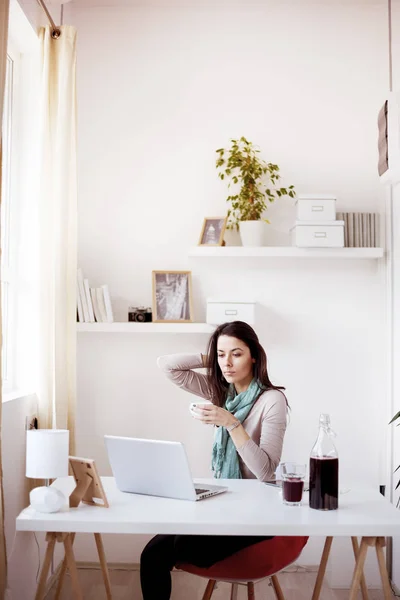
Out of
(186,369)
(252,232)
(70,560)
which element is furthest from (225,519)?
(252,232)

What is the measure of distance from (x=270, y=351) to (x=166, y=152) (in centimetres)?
123

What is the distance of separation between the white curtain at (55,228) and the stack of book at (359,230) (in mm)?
1464

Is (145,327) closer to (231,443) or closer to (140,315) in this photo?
(140,315)

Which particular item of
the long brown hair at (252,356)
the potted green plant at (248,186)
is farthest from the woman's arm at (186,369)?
the potted green plant at (248,186)

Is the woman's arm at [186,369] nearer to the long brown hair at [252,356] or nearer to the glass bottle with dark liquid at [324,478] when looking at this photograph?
the long brown hair at [252,356]

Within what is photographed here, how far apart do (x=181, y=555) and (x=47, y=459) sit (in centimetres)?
59

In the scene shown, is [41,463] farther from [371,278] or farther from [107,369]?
[371,278]

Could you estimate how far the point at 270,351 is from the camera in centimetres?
379

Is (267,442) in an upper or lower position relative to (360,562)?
upper

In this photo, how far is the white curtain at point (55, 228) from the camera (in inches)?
120

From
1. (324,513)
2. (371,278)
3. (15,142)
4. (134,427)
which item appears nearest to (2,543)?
(324,513)

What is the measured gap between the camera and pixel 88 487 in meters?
2.16

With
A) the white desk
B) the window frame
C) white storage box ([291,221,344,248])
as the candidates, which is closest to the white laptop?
the white desk

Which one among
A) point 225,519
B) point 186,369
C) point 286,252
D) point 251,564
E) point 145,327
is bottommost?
point 251,564
